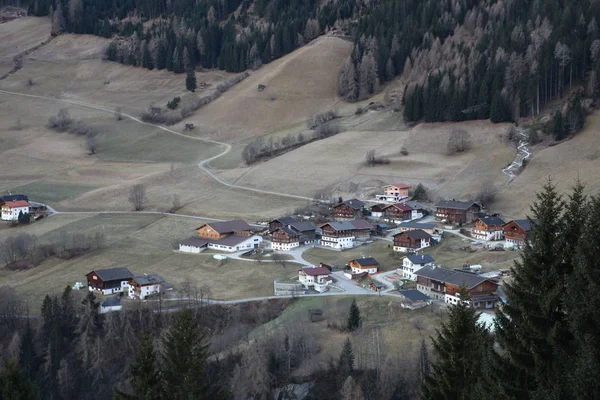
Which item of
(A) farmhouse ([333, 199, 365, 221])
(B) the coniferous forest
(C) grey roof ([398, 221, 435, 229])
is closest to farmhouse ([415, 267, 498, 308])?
(C) grey roof ([398, 221, 435, 229])

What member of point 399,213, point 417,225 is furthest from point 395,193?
point 417,225

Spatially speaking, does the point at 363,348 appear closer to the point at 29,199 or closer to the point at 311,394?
the point at 311,394

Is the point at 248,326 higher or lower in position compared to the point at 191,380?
lower

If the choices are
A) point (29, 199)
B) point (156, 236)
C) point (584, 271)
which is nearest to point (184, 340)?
point (584, 271)

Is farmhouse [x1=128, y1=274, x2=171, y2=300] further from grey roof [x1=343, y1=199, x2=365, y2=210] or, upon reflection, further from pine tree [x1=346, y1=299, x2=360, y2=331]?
grey roof [x1=343, y1=199, x2=365, y2=210]

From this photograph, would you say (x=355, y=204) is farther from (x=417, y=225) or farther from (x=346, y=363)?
(x=346, y=363)
